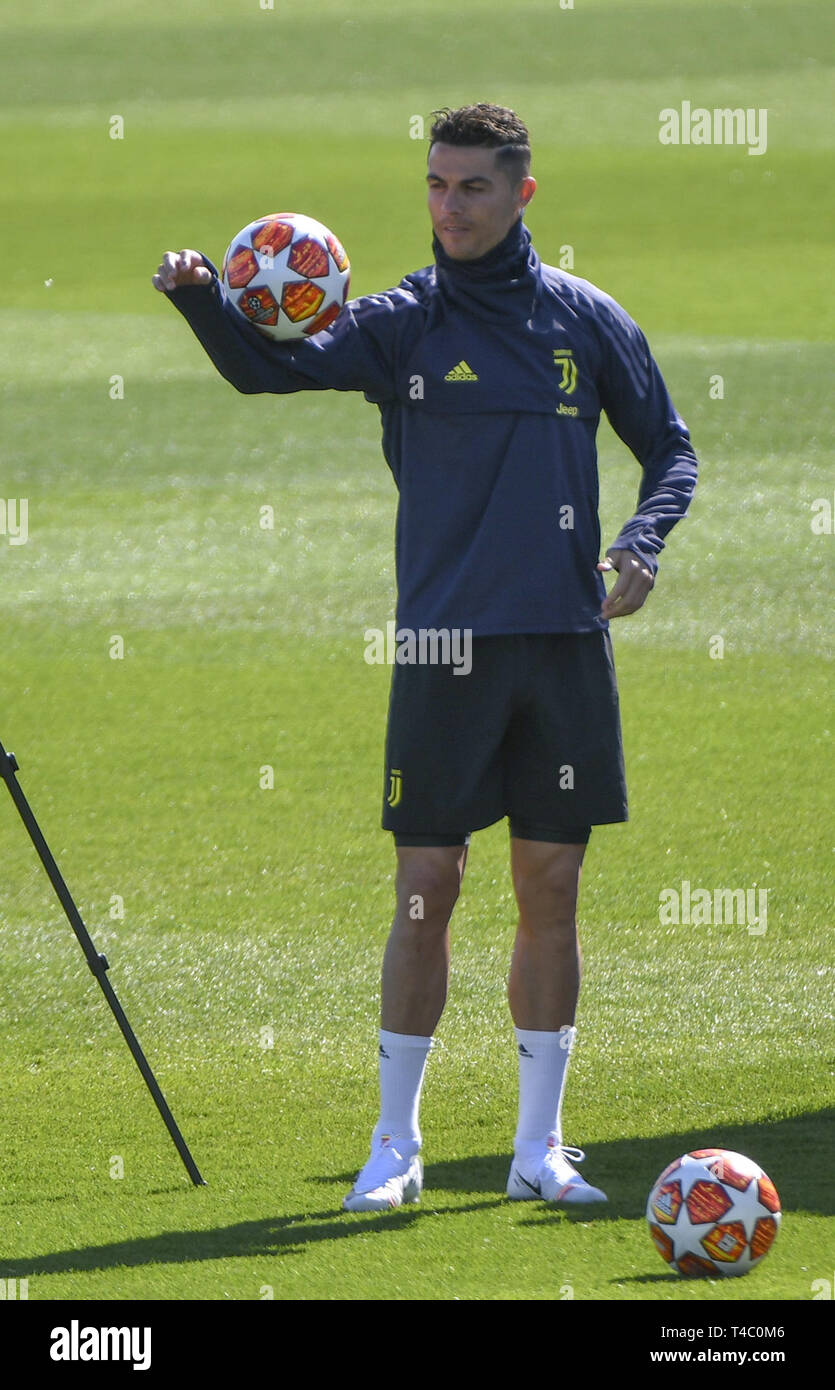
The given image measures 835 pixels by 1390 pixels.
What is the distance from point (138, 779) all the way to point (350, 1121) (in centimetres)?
438

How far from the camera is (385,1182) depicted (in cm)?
437

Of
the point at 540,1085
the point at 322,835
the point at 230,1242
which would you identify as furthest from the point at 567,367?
the point at 322,835

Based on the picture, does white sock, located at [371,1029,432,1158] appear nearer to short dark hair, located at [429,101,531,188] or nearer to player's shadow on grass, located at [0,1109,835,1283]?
player's shadow on grass, located at [0,1109,835,1283]

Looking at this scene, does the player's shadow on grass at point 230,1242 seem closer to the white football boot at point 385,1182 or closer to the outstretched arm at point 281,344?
the white football boot at point 385,1182

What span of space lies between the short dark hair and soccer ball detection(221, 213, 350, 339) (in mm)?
365

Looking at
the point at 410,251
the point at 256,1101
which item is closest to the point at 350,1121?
the point at 256,1101

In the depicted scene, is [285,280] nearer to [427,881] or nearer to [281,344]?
[281,344]

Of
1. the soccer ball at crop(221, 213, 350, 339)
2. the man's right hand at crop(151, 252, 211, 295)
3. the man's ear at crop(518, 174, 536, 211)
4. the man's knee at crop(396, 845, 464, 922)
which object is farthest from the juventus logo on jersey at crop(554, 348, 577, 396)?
the man's knee at crop(396, 845, 464, 922)

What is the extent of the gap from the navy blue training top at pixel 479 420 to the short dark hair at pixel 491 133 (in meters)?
0.14

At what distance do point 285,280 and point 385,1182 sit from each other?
2024 millimetres

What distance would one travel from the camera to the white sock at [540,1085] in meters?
4.51

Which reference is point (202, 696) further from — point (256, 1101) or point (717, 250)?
point (717, 250)

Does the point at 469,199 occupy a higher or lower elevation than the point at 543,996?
higher
